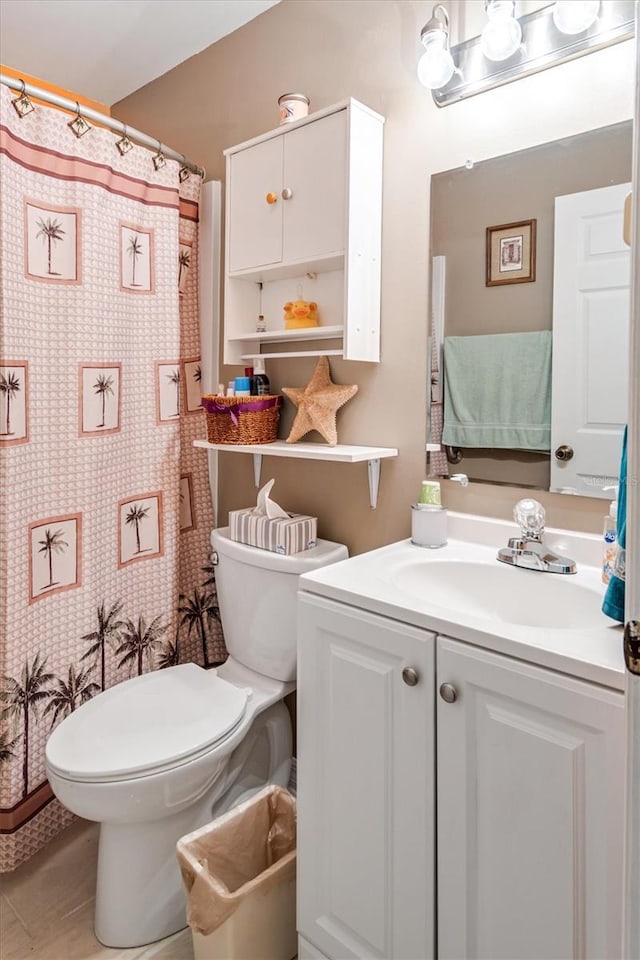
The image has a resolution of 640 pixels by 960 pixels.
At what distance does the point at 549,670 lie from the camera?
89 cm

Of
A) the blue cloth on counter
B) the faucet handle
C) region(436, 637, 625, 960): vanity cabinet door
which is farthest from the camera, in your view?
the faucet handle

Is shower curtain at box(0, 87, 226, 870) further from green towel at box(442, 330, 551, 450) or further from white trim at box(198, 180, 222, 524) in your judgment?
green towel at box(442, 330, 551, 450)

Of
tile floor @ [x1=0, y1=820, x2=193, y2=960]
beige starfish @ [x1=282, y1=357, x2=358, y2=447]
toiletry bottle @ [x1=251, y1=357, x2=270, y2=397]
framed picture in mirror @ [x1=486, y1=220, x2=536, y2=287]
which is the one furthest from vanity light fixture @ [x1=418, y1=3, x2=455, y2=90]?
tile floor @ [x1=0, y1=820, x2=193, y2=960]

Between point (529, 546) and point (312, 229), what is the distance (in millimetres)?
992

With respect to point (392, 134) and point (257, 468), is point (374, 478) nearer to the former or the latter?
point (257, 468)

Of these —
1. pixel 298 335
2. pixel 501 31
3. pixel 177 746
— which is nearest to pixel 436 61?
pixel 501 31

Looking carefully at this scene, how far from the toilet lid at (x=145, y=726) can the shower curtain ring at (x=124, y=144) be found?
157 centimetres

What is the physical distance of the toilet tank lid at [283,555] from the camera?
1.57 m

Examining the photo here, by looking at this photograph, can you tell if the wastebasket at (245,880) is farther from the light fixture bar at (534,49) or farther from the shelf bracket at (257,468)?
the light fixture bar at (534,49)

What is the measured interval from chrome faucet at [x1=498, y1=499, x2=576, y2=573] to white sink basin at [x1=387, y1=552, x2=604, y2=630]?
2cm

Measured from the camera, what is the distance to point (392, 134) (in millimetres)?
1583

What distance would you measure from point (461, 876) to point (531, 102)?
1.58 meters

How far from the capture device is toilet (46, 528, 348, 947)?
1332 mm

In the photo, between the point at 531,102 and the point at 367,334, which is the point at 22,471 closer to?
the point at 367,334
